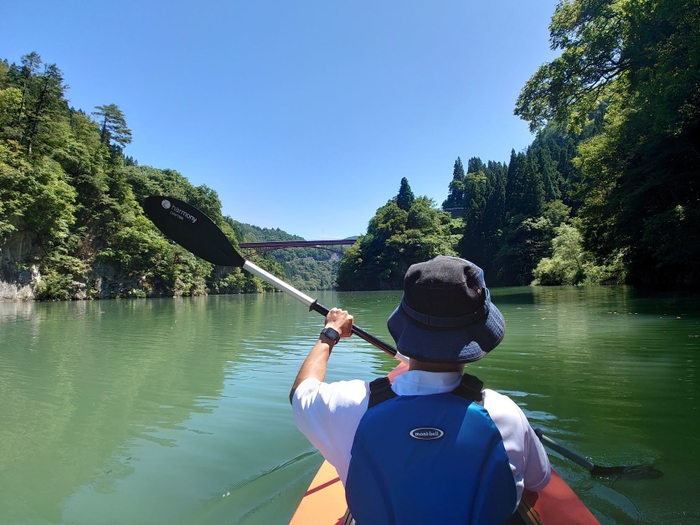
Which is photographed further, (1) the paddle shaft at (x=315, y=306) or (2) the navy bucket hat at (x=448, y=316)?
(1) the paddle shaft at (x=315, y=306)

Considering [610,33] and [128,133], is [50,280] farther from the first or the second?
[610,33]

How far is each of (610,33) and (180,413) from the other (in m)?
15.9

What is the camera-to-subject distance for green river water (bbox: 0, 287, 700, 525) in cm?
256

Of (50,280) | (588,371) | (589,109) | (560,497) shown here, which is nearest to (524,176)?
(589,109)

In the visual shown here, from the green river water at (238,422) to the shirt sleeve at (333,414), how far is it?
1378mm

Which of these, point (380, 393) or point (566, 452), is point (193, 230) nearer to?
point (380, 393)

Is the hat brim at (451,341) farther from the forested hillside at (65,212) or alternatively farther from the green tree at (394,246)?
the green tree at (394,246)

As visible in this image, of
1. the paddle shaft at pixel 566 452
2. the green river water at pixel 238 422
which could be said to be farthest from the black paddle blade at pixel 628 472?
the paddle shaft at pixel 566 452

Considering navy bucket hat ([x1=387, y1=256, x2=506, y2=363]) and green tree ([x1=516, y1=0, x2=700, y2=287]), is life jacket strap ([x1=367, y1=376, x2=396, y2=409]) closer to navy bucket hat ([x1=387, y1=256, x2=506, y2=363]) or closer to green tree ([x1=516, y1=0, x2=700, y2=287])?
navy bucket hat ([x1=387, y1=256, x2=506, y2=363])

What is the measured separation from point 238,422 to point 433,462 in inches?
128

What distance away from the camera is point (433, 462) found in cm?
108

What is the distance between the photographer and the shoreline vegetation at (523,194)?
45.6 ft

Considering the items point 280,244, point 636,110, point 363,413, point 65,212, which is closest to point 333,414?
point 363,413

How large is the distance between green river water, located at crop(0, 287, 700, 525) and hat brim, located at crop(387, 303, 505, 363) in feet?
5.54
